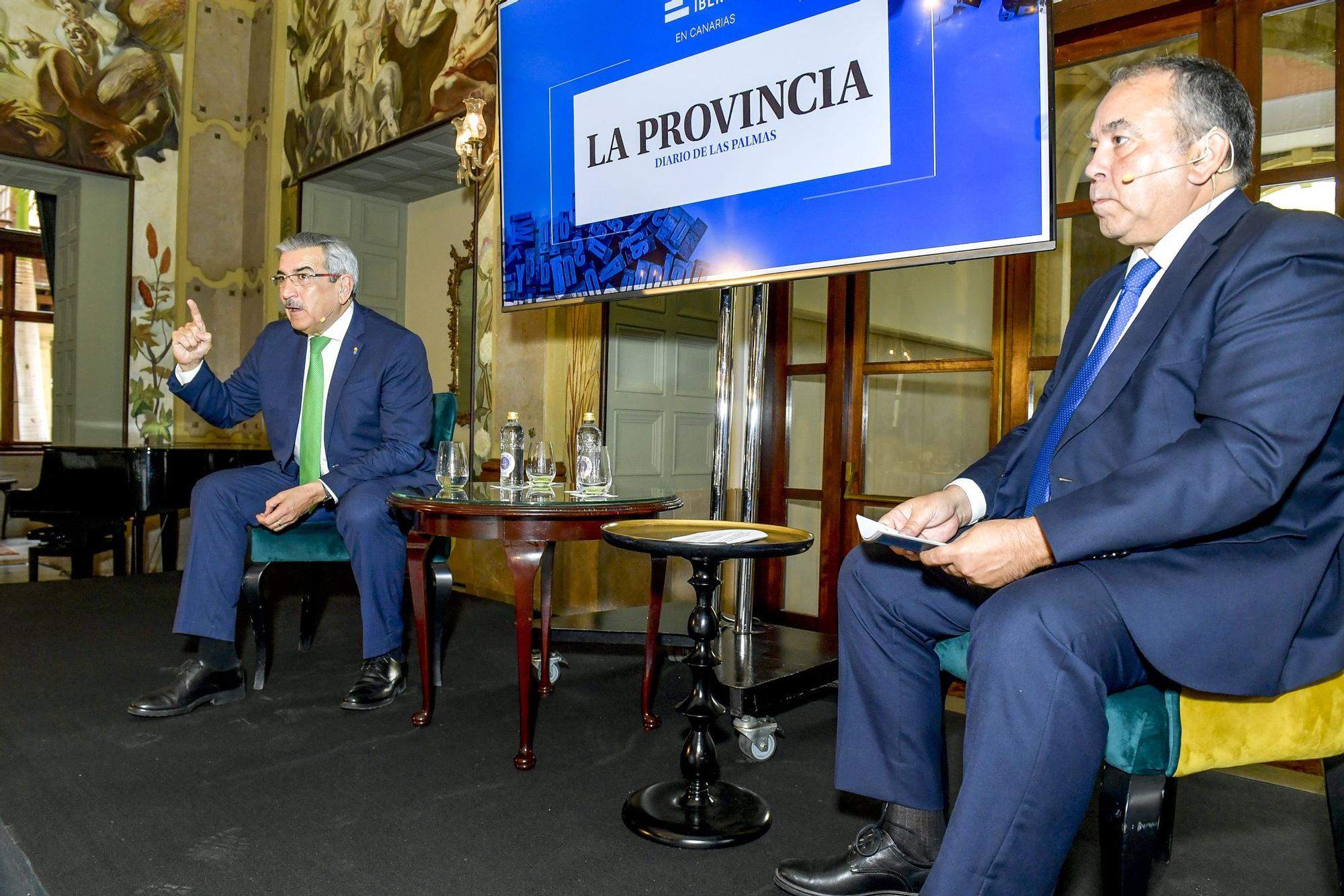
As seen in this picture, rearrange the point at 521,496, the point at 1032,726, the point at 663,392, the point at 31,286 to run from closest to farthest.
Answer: the point at 1032,726
the point at 521,496
the point at 663,392
the point at 31,286

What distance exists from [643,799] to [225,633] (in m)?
1.44

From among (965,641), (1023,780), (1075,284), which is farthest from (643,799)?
(1075,284)

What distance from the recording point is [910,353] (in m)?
3.52

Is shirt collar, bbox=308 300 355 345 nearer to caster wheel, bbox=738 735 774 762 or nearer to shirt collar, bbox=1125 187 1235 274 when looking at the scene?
caster wheel, bbox=738 735 774 762

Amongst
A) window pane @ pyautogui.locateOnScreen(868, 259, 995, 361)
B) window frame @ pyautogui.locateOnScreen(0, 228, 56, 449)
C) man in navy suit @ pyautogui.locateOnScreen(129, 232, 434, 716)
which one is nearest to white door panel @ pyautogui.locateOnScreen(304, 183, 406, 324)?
man in navy suit @ pyautogui.locateOnScreen(129, 232, 434, 716)

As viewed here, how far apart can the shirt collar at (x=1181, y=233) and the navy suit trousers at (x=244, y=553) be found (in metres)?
2.02

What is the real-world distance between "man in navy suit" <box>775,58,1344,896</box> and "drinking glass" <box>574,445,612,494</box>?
116 centimetres

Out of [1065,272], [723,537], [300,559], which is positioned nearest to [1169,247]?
[723,537]

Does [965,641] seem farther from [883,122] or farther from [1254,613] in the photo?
[883,122]

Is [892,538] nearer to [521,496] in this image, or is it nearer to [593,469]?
[521,496]

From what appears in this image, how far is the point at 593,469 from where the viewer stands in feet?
8.52

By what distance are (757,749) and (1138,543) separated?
1297 mm

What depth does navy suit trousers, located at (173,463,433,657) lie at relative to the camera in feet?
8.64

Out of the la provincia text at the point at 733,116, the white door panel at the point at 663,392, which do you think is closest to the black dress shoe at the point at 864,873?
the la provincia text at the point at 733,116
